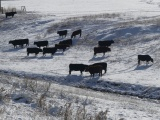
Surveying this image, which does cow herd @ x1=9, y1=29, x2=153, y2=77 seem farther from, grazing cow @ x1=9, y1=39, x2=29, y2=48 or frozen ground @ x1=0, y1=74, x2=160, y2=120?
frozen ground @ x1=0, y1=74, x2=160, y2=120

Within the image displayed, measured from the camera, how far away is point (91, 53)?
32.0 meters

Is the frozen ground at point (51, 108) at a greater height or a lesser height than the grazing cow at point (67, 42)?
greater

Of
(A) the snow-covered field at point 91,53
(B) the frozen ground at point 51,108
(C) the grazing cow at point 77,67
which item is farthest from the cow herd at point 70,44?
(B) the frozen ground at point 51,108

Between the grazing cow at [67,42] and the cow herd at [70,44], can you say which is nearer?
the cow herd at [70,44]

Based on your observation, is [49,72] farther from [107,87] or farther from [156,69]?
[156,69]

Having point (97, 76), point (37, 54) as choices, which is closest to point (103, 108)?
point (97, 76)

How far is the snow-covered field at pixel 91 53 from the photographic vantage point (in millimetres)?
22062

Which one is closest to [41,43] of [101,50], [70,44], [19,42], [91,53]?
[19,42]

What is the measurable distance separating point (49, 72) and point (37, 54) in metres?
8.35

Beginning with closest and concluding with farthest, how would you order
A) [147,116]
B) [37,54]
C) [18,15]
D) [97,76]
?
[147,116] → [97,76] → [37,54] → [18,15]

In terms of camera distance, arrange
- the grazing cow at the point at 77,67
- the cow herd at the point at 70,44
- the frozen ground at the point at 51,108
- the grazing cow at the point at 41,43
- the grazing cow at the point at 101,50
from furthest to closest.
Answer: the grazing cow at the point at 41,43 → the grazing cow at the point at 101,50 → the grazing cow at the point at 77,67 → the cow herd at the point at 70,44 → the frozen ground at the point at 51,108

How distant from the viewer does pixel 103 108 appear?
42.9 feet

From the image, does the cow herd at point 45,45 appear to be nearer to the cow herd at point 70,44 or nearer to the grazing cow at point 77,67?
the cow herd at point 70,44

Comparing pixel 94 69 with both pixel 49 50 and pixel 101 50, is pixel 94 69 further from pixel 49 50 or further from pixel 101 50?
pixel 49 50
